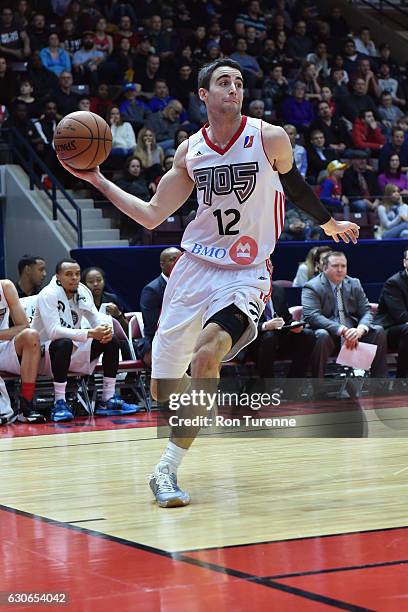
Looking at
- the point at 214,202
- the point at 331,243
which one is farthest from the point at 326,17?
the point at 214,202

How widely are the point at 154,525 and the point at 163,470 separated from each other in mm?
604

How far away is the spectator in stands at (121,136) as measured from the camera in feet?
46.6

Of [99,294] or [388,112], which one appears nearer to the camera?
[99,294]

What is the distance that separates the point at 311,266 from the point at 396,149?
18.7 feet

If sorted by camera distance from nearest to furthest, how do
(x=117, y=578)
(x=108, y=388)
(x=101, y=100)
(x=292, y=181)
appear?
1. (x=117, y=578)
2. (x=292, y=181)
3. (x=108, y=388)
4. (x=101, y=100)

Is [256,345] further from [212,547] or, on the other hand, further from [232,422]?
[212,547]

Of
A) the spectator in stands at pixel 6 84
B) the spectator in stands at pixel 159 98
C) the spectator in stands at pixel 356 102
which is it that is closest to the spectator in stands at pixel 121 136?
the spectator in stands at pixel 159 98

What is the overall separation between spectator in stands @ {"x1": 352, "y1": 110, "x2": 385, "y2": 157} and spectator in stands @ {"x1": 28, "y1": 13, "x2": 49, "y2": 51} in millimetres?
5088

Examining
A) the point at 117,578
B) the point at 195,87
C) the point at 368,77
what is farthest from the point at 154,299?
the point at 368,77

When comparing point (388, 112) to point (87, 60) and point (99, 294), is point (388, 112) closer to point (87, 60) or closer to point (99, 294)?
point (87, 60)

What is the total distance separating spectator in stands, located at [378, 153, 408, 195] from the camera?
15664 millimetres

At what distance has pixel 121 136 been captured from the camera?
14328 mm

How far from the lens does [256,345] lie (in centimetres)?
1010

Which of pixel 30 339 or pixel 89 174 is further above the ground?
pixel 89 174
